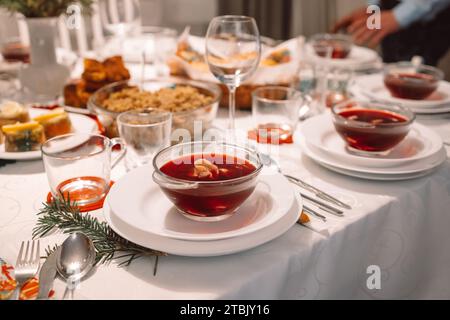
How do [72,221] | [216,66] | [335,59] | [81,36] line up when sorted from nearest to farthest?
[72,221] < [216,66] < [335,59] < [81,36]

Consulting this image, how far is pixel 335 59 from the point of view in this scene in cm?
202

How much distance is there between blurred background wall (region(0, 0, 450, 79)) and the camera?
3.96 meters

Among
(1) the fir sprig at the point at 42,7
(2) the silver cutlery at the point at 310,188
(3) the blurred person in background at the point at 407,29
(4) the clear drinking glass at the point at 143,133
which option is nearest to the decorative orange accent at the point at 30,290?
(4) the clear drinking glass at the point at 143,133

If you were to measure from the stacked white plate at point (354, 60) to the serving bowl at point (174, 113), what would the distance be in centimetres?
68

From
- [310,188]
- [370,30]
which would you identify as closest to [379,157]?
[310,188]

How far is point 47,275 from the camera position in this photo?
0.75m

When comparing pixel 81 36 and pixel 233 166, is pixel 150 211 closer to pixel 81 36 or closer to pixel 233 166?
pixel 233 166

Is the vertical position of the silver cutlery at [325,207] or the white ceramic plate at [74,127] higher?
the white ceramic plate at [74,127]

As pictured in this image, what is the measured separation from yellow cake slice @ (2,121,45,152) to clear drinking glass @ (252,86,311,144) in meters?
0.58

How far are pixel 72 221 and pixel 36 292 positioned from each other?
0.18m

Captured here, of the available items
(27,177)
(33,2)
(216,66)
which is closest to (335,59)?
(216,66)

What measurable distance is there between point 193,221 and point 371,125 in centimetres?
50

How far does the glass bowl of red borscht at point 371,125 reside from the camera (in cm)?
112

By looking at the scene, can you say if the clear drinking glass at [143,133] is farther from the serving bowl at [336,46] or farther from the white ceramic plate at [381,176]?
the serving bowl at [336,46]
